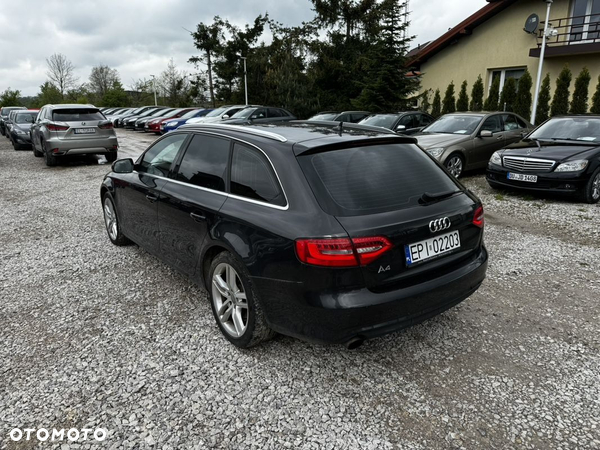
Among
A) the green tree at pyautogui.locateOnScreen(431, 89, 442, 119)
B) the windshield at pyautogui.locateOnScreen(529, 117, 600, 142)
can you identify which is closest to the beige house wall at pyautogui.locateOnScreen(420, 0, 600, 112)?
the green tree at pyautogui.locateOnScreen(431, 89, 442, 119)

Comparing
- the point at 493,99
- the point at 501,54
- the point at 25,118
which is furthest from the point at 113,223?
the point at 501,54

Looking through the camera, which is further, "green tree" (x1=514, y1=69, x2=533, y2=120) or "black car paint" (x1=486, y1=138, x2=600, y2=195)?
"green tree" (x1=514, y1=69, x2=533, y2=120)

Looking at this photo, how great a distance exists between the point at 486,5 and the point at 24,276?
21762mm

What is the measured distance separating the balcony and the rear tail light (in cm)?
1860

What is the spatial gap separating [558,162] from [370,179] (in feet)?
19.9

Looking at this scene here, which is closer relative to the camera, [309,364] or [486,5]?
[309,364]

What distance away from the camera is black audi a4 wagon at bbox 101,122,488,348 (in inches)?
97.5

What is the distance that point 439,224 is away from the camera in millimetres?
2777

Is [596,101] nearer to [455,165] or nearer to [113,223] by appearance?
[455,165]

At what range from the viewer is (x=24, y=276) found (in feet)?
15.1

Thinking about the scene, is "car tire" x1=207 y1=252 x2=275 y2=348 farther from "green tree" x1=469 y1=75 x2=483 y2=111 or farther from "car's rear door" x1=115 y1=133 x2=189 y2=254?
"green tree" x1=469 y1=75 x2=483 y2=111

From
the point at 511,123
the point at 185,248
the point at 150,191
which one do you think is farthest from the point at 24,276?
the point at 511,123

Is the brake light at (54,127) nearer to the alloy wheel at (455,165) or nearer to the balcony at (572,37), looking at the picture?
the alloy wheel at (455,165)

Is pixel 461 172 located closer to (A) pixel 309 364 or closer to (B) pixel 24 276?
(A) pixel 309 364
